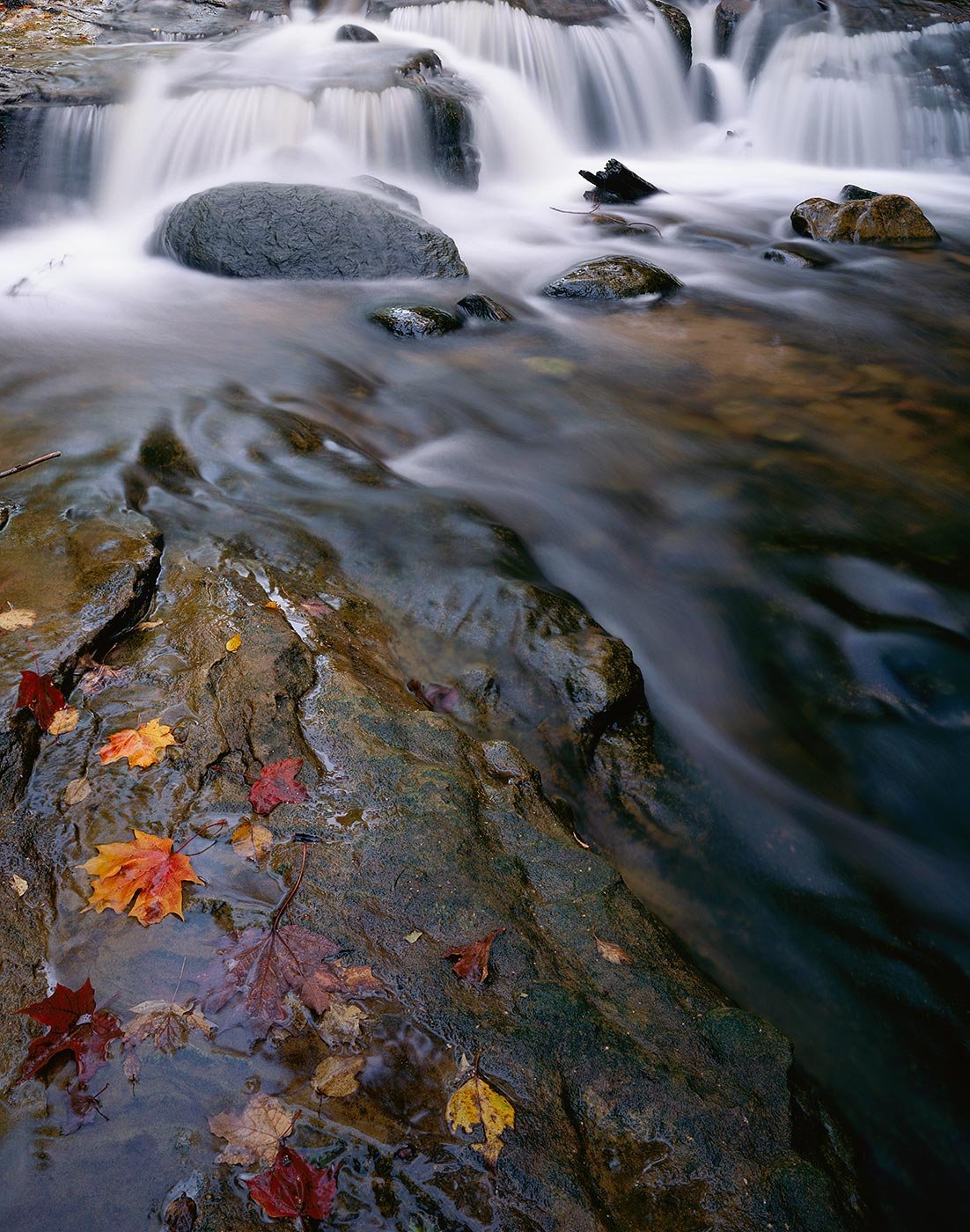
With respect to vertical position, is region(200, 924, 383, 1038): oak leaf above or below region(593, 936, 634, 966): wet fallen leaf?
above

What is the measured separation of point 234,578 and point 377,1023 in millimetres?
1978

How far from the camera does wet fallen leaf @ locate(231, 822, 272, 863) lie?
2.21 meters

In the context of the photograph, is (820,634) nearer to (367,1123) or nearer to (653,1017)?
(653,1017)

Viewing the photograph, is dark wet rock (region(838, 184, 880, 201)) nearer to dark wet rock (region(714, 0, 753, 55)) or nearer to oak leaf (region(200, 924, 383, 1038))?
dark wet rock (region(714, 0, 753, 55))

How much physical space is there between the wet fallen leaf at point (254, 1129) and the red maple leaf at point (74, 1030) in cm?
30

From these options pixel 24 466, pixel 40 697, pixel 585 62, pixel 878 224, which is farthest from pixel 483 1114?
pixel 585 62

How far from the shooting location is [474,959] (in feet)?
6.59

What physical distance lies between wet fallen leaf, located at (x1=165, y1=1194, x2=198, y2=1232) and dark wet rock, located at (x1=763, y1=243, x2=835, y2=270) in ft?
31.9

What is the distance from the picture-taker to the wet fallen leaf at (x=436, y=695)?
307 centimetres

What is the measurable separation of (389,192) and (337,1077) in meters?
9.55

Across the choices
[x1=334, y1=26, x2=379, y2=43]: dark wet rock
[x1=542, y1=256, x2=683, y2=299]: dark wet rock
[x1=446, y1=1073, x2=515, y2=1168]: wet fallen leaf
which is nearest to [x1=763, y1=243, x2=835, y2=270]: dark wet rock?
[x1=542, y1=256, x2=683, y2=299]: dark wet rock

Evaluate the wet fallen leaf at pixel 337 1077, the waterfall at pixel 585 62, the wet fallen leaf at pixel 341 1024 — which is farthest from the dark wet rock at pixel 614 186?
the wet fallen leaf at pixel 337 1077

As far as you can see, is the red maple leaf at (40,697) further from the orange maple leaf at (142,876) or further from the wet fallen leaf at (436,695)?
the wet fallen leaf at (436,695)

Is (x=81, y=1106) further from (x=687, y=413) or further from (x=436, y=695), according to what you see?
(x=687, y=413)
